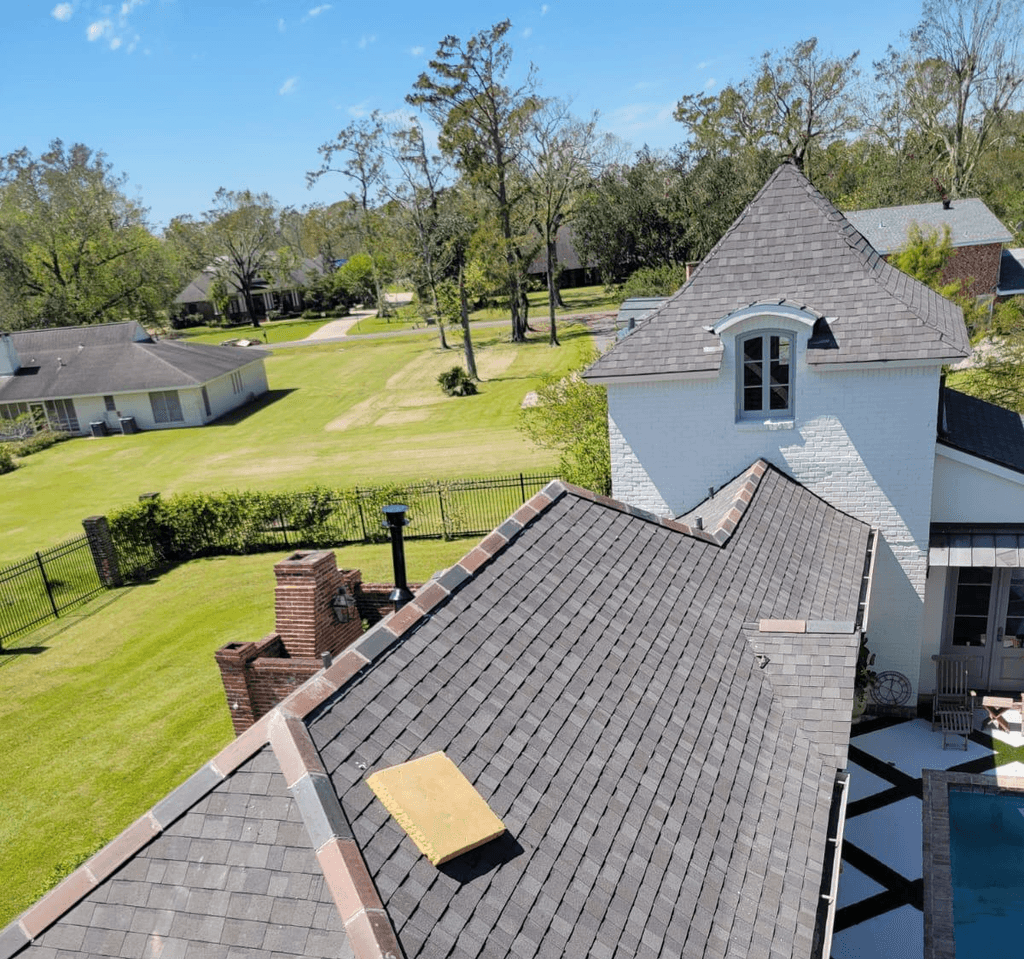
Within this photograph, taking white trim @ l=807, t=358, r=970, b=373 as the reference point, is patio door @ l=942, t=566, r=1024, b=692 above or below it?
below

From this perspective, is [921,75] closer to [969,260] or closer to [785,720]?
[969,260]

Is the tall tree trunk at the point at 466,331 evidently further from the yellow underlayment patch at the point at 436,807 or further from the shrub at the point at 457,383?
the yellow underlayment patch at the point at 436,807

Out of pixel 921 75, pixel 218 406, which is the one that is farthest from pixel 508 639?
pixel 921 75

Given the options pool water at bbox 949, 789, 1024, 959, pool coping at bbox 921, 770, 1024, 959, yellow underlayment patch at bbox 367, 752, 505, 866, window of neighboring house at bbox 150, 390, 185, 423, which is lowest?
pool water at bbox 949, 789, 1024, 959

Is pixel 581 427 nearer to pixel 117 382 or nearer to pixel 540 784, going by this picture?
pixel 540 784

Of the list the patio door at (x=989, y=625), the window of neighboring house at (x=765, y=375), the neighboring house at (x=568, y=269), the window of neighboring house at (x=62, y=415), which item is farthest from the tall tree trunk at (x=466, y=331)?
the patio door at (x=989, y=625)

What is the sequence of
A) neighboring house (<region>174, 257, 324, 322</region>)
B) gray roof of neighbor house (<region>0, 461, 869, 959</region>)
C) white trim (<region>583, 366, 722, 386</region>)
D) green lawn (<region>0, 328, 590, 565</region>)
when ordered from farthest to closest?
neighboring house (<region>174, 257, 324, 322</region>) < green lawn (<region>0, 328, 590, 565</region>) < white trim (<region>583, 366, 722, 386</region>) < gray roof of neighbor house (<region>0, 461, 869, 959</region>)

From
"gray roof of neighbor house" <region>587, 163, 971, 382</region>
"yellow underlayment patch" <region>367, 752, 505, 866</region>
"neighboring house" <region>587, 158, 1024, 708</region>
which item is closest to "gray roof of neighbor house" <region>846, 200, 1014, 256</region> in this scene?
"gray roof of neighbor house" <region>587, 163, 971, 382</region>

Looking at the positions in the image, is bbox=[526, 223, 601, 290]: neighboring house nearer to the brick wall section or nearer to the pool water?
the brick wall section
